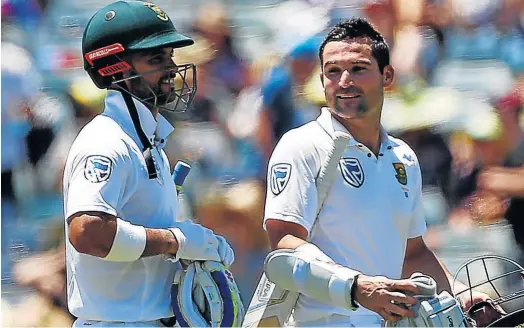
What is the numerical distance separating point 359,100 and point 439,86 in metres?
1.05

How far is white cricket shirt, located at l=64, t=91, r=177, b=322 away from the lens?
2.28 metres

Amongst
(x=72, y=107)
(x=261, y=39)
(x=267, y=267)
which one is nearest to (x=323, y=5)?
(x=261, y=39)

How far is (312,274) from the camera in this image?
220cm

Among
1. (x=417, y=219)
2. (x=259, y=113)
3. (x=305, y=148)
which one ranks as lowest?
(x=259, y=113)

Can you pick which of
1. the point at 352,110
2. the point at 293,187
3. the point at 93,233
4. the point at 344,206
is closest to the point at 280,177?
the point at 293,187

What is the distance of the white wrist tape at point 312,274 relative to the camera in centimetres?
211

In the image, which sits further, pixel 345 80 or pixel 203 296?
pixel 345 80

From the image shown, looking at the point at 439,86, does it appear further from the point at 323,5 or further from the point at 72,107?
the point at 72,107

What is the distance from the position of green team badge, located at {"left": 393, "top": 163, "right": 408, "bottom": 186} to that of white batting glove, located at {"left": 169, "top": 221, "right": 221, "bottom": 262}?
0.51 metres

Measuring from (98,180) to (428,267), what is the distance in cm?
92

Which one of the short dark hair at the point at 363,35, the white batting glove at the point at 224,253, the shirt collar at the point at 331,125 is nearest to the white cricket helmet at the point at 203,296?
the white batting glove at the point at 224,253

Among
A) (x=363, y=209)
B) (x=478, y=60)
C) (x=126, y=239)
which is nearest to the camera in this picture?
(x=126, y=239)

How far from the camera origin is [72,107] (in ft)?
12.2

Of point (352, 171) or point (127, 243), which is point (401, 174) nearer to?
point (352, 171)
